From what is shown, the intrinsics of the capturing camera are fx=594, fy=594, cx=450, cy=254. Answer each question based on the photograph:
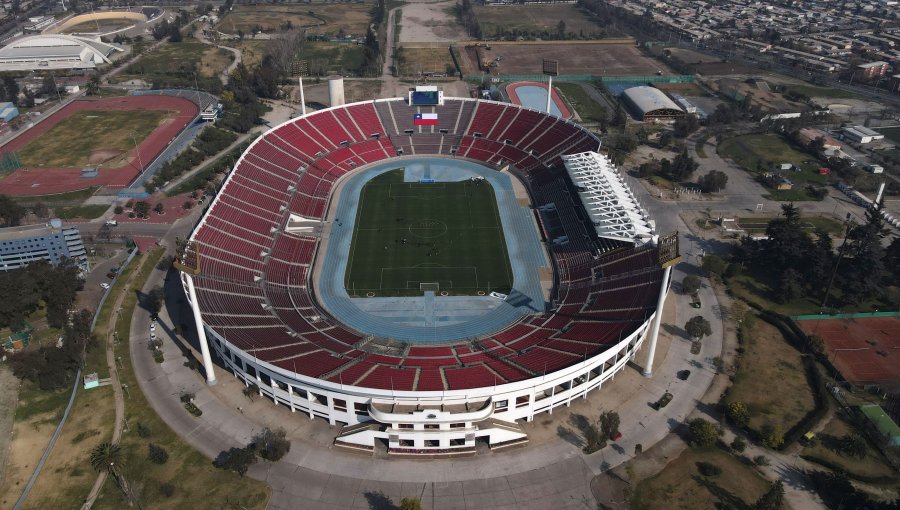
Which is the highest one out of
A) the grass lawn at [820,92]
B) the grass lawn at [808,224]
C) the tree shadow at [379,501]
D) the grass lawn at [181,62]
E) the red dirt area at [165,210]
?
the grass lawn at [820,92]

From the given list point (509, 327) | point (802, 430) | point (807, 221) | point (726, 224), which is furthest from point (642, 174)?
point (802, 430)

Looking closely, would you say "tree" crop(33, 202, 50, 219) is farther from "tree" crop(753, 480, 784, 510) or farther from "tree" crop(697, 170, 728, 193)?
"tree" crop(697, 170, 728, 193)

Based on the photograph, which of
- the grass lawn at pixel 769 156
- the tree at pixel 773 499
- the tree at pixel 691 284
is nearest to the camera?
the tree at pixel 773 499

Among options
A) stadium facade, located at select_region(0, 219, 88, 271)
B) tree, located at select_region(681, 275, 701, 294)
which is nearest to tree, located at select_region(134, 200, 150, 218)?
stadium facade, located at select_region(0, 219, 88, 271)

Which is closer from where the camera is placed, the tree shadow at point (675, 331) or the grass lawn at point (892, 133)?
the tree shadow at point (675, 331)

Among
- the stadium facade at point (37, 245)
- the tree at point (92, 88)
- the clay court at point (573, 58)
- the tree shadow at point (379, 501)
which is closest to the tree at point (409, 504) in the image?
the tree shadow at point (379, 501)

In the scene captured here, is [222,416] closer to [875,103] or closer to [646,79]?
[646,79]

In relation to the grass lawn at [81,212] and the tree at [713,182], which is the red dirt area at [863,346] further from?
the grass lawn at [81,212]

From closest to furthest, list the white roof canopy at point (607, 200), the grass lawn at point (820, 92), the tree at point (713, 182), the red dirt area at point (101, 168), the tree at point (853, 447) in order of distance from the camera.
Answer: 1. the tree at point (853, 447)
2. the white roof canopy at point (607, 200)
3. the tree at point (713, 182)
4. the red dirt area at point (101, 168)
5. the grass lawn at point (820, 92)
